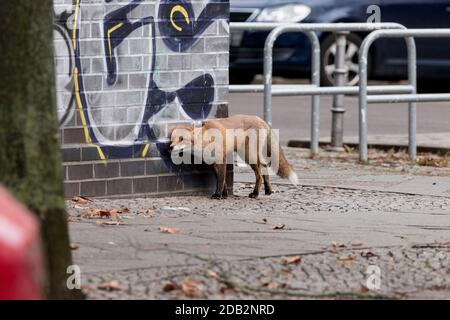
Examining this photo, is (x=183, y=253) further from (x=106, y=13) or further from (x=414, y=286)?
(x=106, y=13)

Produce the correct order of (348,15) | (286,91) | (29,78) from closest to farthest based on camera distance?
(29,78)
(286,91)
(348,15)

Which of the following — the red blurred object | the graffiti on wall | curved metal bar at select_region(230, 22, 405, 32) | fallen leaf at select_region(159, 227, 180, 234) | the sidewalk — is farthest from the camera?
the sidewalk

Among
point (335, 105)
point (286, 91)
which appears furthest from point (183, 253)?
point (335, 105)

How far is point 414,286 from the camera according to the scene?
20.3 feet

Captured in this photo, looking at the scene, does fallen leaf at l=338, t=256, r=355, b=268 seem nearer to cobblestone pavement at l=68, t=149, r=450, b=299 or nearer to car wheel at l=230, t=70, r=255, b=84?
cobblestone pavement at l=68, t=149, r=450, b=299

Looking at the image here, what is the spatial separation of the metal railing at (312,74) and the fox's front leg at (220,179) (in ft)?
5.99

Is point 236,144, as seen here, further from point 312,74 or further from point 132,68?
point 312,74

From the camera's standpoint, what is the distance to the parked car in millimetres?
16422

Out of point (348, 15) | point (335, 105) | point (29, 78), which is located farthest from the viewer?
point (348, 15)

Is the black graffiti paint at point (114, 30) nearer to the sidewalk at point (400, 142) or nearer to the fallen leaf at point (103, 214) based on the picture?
the fallen leaf at point (103, 214)

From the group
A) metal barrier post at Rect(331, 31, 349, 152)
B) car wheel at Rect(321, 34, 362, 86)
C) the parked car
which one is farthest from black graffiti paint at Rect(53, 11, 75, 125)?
the parked car

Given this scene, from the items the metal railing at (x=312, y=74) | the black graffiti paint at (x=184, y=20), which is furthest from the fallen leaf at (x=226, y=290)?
the metal railing at (x=312, y=74)

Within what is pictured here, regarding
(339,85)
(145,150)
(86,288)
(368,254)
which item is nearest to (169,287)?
(86,288)
